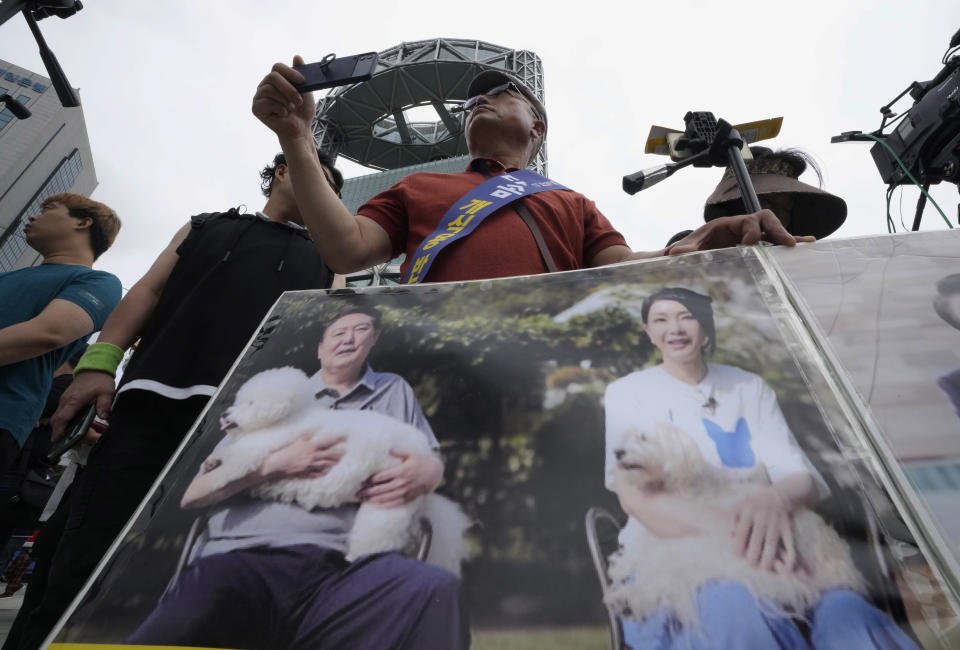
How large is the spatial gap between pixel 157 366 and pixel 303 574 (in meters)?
0.70

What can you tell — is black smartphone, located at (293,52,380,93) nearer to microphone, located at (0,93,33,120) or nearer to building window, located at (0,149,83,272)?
microphone, located at (0,93,33,120)

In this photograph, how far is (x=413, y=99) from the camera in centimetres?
1920

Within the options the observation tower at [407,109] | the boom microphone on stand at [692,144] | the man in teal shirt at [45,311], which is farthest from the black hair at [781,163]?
the observation tower at [407,109]

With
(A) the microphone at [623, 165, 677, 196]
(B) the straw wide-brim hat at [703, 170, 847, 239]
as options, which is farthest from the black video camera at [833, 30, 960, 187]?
(A) the microphone at [623, 165, 677, 196]

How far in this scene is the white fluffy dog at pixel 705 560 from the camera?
38cm

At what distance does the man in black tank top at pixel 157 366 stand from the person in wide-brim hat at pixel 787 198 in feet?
5.10

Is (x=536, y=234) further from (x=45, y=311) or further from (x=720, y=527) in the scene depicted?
(x=45, y=311)

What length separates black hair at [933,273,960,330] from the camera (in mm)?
546

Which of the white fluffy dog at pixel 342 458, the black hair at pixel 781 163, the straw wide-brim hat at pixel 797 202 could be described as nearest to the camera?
the white fluffy dog at pixel 342 458

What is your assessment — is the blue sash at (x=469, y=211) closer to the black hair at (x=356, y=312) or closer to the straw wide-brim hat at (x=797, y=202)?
the black hair at (x=356, y=312)

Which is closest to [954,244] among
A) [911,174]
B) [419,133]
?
[911,174]

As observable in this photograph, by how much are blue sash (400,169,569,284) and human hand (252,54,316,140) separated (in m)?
0.33

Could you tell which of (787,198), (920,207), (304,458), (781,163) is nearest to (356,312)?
(304,458)

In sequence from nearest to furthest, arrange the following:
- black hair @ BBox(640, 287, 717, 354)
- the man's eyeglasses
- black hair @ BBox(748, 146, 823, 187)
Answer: black hair @ BBox(640, 287, 717, 354) → the man's eyeglasses → black hair @ BBox(748, 146, 823, 187)
